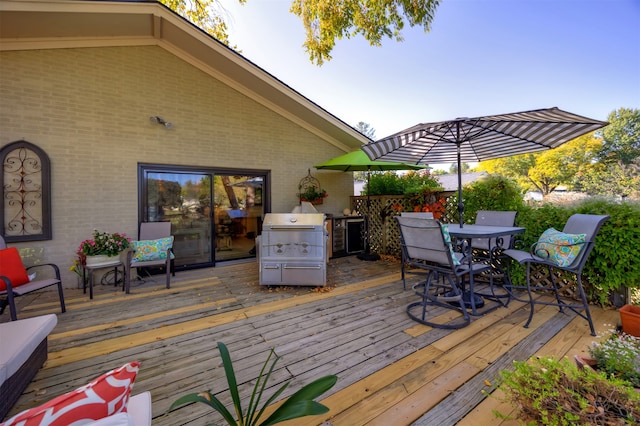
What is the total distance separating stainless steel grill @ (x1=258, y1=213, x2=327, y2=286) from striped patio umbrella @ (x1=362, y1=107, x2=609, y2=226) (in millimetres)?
1478

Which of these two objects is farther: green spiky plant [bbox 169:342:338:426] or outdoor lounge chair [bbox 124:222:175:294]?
outdoor lounge chair [bbox 124:222:175:294]

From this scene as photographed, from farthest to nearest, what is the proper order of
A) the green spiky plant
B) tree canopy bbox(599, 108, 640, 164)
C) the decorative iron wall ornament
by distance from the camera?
tree canopy bbox(599, 108, 640, 164) < the decorative iron wall ornament < the green spiky plant

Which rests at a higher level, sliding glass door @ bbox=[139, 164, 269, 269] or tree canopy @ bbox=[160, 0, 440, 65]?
tree canopy @ bbox=[160, 0, 440, 65]

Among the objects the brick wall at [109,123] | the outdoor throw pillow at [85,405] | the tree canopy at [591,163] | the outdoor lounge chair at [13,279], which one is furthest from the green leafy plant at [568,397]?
the tree canopy at [591,163]

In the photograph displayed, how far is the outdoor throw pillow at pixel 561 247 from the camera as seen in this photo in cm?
258

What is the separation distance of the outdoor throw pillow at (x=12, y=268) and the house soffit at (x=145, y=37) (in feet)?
9.92

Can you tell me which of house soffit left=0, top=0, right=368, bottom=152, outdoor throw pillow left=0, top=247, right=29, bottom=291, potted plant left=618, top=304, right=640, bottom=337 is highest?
house soffit left=0, top=0, right=368, bottom=152

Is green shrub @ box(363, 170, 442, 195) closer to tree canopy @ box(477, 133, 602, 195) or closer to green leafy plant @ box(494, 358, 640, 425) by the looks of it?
green leafy plant @ box(494, 358, 640, 425)

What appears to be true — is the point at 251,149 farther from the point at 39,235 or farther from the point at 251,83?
the point at 39,235

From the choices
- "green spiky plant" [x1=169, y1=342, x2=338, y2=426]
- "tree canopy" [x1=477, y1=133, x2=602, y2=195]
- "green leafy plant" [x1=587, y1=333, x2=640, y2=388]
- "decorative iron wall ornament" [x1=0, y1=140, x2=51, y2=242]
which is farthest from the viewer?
"tree canopy" [x1=477, y1=133, x2=602, y2=195]

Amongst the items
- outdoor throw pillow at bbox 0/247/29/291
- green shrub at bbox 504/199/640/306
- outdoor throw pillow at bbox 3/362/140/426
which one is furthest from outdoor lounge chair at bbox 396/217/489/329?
outdoor throw pillow at bbox 0/247/29/291

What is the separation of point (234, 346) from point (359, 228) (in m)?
4.47

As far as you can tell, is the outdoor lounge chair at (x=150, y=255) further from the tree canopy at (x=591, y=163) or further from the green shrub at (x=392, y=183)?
the tree canopy at (x=591, y=163)

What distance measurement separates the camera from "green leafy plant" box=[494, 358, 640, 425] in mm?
1030
